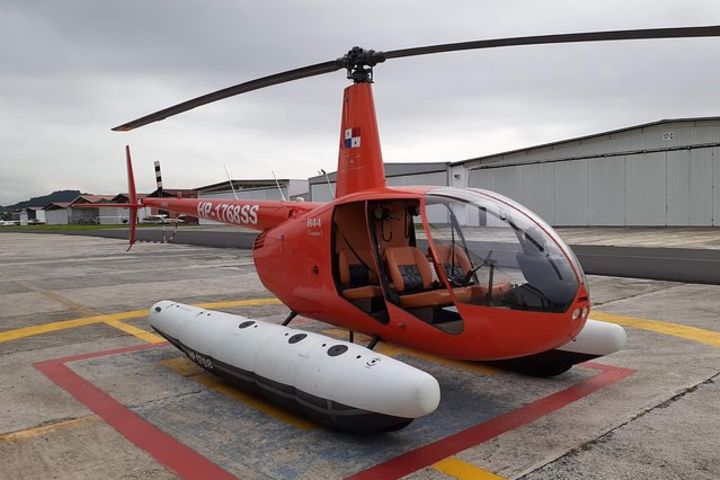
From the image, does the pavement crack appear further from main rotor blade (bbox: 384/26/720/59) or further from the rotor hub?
the rotor hub

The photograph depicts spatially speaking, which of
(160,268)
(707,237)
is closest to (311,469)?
(160,268)

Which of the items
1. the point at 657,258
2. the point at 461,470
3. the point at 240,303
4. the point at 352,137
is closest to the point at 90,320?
the point at 240,303

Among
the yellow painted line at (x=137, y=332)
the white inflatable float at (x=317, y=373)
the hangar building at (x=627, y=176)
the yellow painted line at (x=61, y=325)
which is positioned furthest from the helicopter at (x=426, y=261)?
the hangar building at (x=627, y=176)

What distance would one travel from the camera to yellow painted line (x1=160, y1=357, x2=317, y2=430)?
468 cm

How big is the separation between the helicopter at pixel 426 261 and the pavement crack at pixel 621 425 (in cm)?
66

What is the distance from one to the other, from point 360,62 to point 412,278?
8.44ft

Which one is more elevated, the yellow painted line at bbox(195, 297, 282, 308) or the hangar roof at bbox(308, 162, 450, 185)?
the hangar roof at bbox(308, 162, 450, 185)

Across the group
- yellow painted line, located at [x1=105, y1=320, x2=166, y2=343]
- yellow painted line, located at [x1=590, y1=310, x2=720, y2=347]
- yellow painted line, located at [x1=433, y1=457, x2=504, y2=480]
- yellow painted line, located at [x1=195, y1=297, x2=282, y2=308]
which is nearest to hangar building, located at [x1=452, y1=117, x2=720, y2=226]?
yellow painted line, located at [x1=195, y1=297, x2=282, y2=308]

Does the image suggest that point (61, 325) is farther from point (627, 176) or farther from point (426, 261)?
point (627, 176)

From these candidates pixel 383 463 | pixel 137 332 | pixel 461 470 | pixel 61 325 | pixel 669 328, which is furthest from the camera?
pixel 61 325

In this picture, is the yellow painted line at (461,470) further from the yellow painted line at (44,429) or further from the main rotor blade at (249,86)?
the main rotor blade at (249,86)

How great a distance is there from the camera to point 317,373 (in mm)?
4328

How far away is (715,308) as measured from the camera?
28.8ft

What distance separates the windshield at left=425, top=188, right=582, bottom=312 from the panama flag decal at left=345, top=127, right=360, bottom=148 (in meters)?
1.84
